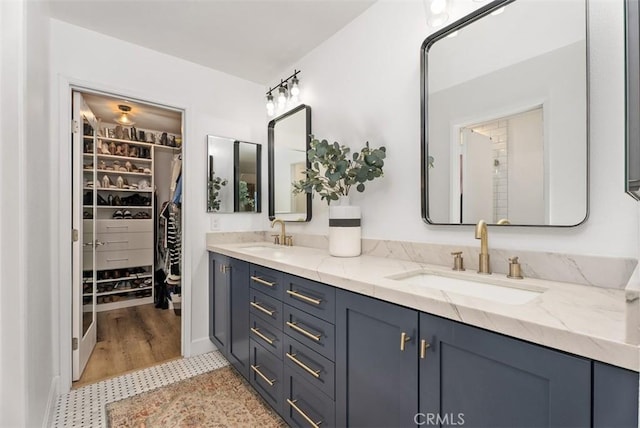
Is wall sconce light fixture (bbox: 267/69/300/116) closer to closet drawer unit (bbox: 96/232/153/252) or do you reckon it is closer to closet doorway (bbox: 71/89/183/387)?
closet doorway (bbox: 71/89/183/387)

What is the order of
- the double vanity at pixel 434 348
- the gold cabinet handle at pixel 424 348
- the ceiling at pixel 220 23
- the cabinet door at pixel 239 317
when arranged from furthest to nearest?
the cabinet door at pixel 239 317
the ceiling at pixel 220 23
the gold cabinet handle at pixel 424 348
the double vanity at pixel 434 348

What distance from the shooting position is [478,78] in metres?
1.38

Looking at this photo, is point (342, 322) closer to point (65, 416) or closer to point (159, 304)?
point (65, 416)

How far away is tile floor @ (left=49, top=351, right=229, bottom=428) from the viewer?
5.67 ft

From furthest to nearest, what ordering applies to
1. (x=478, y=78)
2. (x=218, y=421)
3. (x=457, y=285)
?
(x=218, y=421), (x=478, y=78), (x=457, y=285)

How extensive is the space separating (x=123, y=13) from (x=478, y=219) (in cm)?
242

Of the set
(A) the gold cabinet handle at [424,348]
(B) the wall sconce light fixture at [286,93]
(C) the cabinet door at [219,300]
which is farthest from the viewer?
(B) the wall sconce light fixture at [286,93]

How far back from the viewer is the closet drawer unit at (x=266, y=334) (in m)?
1.60

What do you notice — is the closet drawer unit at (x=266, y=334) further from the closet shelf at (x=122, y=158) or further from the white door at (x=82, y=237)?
the closet shelf at (x=122, y=158)

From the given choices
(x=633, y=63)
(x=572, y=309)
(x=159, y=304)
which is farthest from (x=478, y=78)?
(x=159, y=304)

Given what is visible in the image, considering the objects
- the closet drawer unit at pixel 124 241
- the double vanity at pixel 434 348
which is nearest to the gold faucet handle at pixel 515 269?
the double vanity at pixel 434 348

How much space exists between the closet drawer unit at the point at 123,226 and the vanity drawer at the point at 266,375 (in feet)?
9.58

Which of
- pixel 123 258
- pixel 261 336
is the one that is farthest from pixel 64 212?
pixel 123 258

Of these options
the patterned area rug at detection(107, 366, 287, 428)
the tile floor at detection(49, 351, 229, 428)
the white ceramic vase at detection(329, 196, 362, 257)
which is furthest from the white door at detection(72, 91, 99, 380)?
the white ceramic vase at detection(329, 196, 362, 257)
